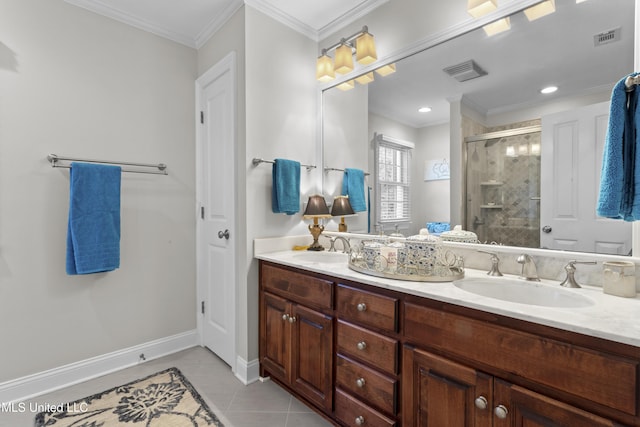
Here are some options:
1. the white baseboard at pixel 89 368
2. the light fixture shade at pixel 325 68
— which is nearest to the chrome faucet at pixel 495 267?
the light fixture shade at pixel 325 68

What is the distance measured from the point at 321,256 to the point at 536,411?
1397mm

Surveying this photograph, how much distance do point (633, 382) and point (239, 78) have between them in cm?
234

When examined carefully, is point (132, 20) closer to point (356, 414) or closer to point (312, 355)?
point (312, 355)

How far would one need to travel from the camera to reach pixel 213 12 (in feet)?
7.22

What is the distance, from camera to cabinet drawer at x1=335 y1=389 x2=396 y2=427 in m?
1.30

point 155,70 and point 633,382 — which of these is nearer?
point 633,382

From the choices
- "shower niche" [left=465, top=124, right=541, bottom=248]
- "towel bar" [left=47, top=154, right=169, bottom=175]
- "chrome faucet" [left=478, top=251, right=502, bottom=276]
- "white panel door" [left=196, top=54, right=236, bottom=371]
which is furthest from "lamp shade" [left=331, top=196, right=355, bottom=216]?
"towel bar" [left=47, top=154, right=169, bottom=175]

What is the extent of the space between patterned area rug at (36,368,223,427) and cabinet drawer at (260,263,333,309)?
0.78 meters

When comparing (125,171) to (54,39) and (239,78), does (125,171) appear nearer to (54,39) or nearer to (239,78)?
(54,39)

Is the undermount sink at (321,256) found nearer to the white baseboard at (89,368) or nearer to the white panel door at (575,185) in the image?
the white panel door at (575,185)

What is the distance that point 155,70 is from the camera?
2.39 meters

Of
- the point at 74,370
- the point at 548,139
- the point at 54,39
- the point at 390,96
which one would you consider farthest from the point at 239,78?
the point at 74,370

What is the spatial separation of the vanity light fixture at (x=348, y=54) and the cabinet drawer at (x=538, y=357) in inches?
62.4

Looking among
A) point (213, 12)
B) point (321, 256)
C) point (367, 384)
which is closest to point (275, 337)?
point (321, 256)
